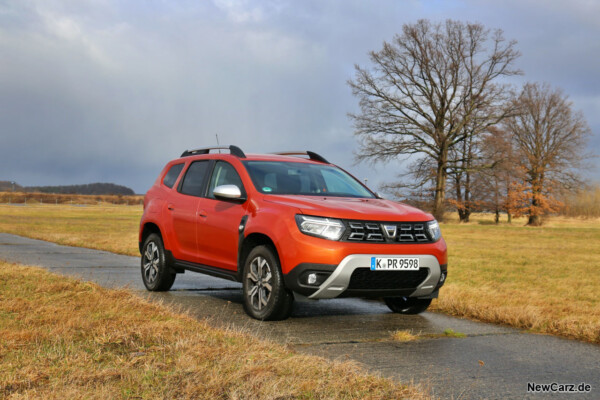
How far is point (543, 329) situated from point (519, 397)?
8.98ft

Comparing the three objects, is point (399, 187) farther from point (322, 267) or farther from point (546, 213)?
point (322, 267)

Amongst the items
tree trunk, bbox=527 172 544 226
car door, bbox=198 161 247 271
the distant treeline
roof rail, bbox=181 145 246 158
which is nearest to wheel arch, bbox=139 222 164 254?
roof rail, bbox=181 145 246 158

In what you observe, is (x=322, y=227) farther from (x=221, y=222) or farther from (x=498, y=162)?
(x=498, y=162)

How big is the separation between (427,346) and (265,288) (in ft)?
6.16

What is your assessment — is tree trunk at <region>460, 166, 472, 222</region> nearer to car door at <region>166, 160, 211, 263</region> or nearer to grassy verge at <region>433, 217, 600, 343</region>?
grassy verge at <region>433, 217, 600, 343</region>

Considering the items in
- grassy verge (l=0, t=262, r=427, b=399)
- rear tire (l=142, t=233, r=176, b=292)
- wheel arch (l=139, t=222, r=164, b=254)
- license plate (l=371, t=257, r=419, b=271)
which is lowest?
grassy verge (l=0, t=262, r=427, b=399)

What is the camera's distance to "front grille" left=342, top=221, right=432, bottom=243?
6465 millimetres

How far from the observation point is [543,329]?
676cm

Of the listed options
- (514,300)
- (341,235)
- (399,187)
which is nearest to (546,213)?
(399,187)

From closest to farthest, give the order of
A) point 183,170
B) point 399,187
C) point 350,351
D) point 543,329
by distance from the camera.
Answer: point 350,351
point 543,329
point 183,170
point 399,187

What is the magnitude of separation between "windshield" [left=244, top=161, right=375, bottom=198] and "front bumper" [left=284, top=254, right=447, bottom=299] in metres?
1.36

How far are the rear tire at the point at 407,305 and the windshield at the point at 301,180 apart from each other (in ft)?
4.39

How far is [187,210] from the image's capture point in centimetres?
A: 839

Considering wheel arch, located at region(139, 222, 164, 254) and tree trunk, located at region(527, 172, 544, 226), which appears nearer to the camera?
wheel arch, located at region(139, 222, 164, 254)
